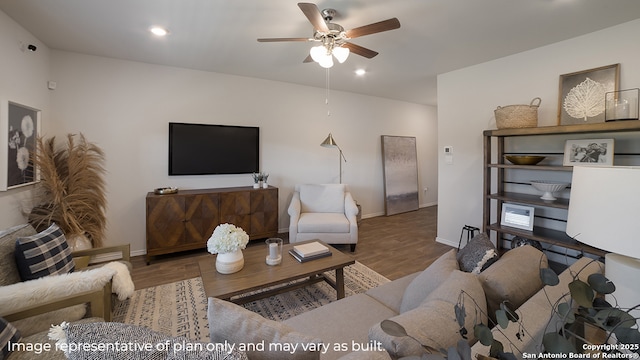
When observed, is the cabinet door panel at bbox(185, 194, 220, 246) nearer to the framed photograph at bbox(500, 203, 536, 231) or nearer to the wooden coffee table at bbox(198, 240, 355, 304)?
the wooden coffee table at bbox(198, 240, 355, 304)

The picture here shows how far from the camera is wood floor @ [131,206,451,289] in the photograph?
2.93 meters

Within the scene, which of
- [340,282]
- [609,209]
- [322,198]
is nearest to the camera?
[609,209]

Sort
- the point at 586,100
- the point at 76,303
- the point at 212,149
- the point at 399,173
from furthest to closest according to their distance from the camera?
1. the point at 399,173
2. the point at 212,149
3. the point at 586,100
4. the point at 76,303

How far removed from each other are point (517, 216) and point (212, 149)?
394 centimetres

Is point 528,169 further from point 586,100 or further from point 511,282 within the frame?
point 511,282

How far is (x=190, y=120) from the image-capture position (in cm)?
367

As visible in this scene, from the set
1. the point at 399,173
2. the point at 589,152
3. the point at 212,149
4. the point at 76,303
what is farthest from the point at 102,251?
the point at 399,173

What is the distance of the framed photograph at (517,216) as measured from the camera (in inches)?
110

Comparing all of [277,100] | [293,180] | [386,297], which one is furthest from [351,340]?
[277,100]

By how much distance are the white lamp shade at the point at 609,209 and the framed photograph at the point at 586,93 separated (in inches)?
92.7

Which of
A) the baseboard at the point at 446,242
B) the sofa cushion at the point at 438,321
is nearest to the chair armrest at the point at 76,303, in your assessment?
the sofa cushion at the point at 438,321

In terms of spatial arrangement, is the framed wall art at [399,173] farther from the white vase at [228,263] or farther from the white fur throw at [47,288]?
the white fur throw at [47,288]

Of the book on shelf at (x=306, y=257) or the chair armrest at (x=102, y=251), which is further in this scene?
the book on shelf at (x=306, y=257)

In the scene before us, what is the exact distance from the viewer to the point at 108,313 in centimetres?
161
